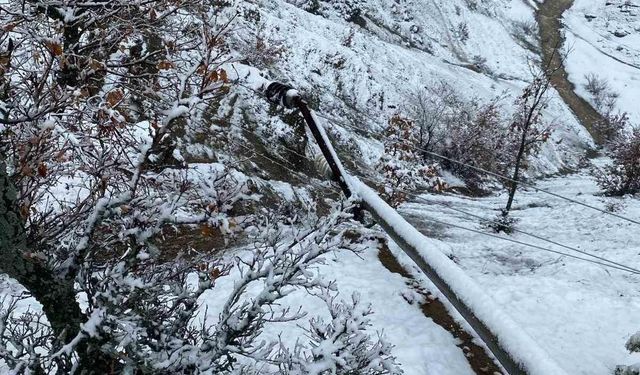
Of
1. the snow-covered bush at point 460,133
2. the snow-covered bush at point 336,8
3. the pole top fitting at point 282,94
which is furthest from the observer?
the snow-covered bush at point 336,8

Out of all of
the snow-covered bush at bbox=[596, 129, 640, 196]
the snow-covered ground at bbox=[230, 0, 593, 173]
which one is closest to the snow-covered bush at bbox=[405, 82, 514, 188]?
the snow-covered ground at bbox=[230, 0, 593, 173]

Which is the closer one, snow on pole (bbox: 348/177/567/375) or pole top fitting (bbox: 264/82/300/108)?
A: snow on pole (bbox: 348/177/567/375)

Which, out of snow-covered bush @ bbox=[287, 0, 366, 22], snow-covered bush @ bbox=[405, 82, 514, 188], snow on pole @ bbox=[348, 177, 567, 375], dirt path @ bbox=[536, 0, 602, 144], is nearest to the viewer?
snow on pole @ bbox=[348, 177, 567, 375]

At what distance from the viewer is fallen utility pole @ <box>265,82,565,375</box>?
355cm

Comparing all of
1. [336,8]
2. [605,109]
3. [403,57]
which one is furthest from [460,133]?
[605,109]

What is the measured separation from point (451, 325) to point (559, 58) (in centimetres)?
3606

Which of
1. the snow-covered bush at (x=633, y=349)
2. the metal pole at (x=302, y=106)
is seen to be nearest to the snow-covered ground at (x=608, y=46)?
the metal pole at (x=302, y=106)

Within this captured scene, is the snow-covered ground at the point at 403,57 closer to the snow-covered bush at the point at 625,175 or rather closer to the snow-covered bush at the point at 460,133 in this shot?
the snow-covered bush at the point at 460,133

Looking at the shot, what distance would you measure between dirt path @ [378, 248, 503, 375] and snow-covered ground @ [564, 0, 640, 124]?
30.8 meters

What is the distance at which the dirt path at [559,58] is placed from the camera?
3167cm

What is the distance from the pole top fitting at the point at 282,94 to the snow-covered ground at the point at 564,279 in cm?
364

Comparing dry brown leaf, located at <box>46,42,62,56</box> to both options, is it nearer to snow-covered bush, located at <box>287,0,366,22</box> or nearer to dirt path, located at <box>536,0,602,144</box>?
snow-covered bush, located at <box>287,0,366,22</box>

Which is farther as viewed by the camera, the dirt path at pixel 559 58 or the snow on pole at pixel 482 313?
the dirt path at pixel 559 58

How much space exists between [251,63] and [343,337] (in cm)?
1446
